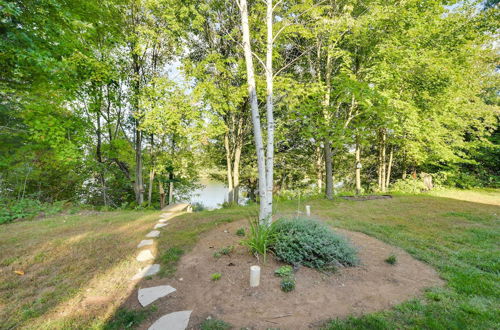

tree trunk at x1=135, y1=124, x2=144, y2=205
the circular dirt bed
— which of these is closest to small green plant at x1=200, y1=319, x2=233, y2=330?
the circular dirt bed

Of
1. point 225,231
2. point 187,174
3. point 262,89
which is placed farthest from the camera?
point 187,174

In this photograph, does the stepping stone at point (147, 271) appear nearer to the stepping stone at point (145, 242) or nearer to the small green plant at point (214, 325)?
the stepping stone at point (145, 242)

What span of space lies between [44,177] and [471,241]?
1362cm

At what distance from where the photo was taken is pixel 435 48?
7035mm

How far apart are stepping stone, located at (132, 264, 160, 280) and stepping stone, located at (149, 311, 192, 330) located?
90cm

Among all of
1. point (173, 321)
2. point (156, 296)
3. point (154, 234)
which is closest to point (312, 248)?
point (173, 321)

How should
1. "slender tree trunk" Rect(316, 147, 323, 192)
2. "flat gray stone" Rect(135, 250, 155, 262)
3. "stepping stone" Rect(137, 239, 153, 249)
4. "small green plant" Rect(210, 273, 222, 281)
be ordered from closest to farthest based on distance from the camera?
"small green plant" Rect(210, 273, 222, 281)
"flat gray stone" Rect(135, 250, 155, 262)
"stepping stone" Rect(137, 239, 153, 249)
"slender tree trunk" Rect(316, 147, 323, 192)

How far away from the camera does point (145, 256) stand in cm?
317

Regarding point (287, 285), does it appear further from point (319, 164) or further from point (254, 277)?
point (319, 164)

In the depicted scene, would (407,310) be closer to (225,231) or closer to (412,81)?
(225,231)

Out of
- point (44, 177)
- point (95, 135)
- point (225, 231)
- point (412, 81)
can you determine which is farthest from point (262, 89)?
point (44, 177)

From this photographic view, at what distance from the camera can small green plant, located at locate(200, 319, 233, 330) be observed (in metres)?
1.75

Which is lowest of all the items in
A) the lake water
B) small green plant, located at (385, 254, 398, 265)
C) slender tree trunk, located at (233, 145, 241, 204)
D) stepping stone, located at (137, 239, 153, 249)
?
the lake water

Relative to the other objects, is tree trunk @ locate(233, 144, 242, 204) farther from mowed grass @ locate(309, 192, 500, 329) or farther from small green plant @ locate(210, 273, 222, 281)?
small green plant @ locate(210, 273, 222, 281)
